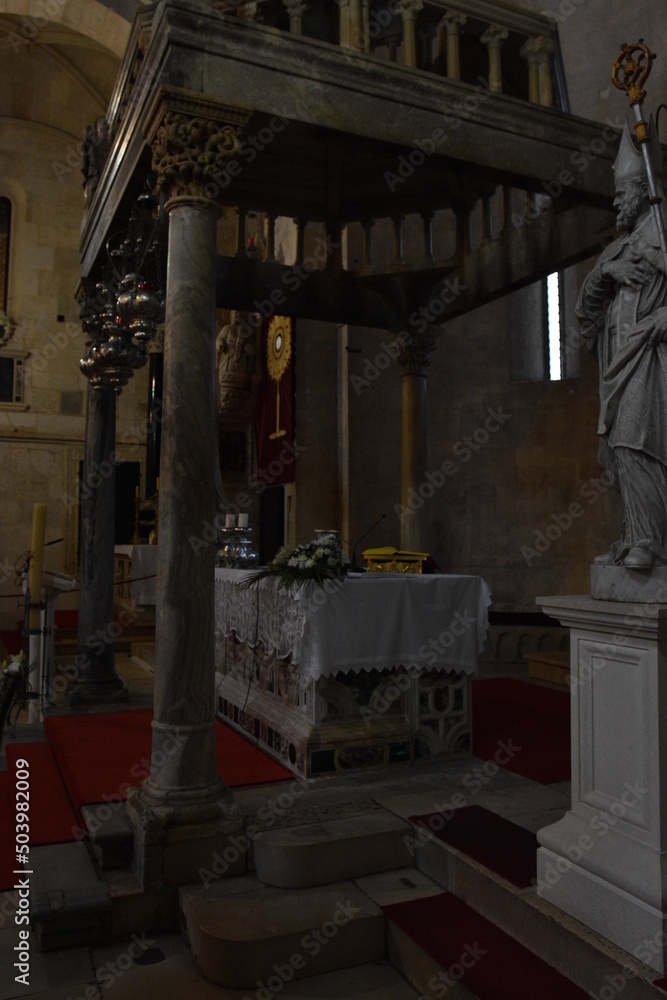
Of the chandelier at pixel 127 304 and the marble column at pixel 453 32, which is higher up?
the marble column at pixel 453 32

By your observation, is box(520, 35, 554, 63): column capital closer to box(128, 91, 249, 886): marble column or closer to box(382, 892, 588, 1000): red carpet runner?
box(128, 91, 249, 886): marble column

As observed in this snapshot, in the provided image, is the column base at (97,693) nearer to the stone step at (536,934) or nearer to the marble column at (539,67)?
the stone step at (536,934)

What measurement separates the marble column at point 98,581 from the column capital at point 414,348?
112 inches

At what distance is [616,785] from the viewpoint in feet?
9.05

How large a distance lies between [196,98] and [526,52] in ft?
8.51

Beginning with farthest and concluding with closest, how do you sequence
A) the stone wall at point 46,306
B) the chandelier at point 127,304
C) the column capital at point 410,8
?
1. the stone wall at point 46,306
2. the chandelier at point 127,304
3. the column capital at point 410,8

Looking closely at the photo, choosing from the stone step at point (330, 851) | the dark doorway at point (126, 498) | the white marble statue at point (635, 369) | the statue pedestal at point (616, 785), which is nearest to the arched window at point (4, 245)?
the dark doorway at point (126, 498)

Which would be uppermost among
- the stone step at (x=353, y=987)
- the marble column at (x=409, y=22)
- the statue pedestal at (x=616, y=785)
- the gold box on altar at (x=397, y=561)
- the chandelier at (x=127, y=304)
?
the marble column at (x=409, y=22)

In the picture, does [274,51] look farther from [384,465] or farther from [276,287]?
[384,465]

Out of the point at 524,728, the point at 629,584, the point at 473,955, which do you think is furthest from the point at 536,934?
the point at 524,728

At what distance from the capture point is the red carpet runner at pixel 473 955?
8.45 ft

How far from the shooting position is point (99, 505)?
670 cm

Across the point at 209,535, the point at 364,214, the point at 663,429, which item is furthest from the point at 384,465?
the point at 663,429

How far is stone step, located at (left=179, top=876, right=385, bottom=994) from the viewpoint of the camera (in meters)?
3.00
